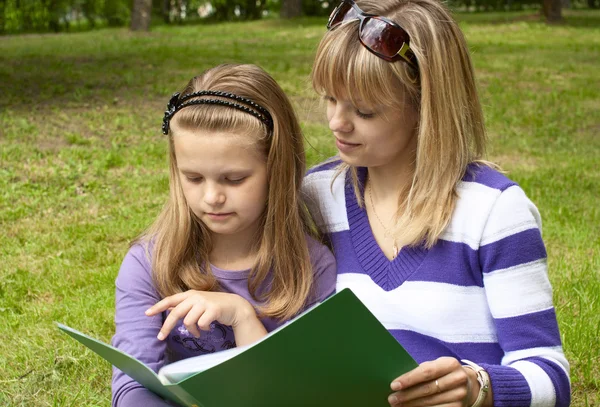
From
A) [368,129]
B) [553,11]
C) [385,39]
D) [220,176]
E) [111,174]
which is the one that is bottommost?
[553,11]

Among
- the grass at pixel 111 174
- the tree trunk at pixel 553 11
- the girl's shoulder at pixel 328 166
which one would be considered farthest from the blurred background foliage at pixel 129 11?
the girl's shoulder at pixel 328 166

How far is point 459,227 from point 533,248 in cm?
19

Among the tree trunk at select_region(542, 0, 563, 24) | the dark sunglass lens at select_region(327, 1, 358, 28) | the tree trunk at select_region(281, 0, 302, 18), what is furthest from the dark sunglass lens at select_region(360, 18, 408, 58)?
the tree trunk at select_region(281, 0, 302, 18)

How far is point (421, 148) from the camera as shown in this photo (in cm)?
210

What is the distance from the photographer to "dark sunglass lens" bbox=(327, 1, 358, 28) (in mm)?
2178

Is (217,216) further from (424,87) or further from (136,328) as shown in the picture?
(424,87)

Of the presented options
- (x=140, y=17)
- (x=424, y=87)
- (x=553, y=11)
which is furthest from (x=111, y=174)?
Answer: (x=553, y=11)

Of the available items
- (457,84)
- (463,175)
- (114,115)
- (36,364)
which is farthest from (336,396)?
(114,115)

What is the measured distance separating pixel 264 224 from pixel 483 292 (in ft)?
2.15

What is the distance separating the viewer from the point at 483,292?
6.87ft

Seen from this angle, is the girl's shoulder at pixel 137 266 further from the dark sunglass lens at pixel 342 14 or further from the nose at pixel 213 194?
the dark sunglass lens at pixel 342 14

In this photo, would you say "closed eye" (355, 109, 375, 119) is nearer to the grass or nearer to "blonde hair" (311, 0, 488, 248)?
"blonde hair" (311, 0, 488, 248)

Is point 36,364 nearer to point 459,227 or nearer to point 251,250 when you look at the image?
point 251,250

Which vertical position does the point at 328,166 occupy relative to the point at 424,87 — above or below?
below
